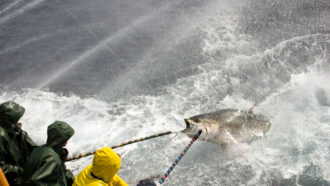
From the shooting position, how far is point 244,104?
24.9ft

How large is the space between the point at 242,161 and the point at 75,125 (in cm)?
434

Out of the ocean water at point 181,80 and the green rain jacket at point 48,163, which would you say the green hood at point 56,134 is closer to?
the green rain jacket at point 48,163

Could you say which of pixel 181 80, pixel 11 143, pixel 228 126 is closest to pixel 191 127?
pixel 228 126

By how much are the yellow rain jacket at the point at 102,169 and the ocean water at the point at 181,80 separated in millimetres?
2661

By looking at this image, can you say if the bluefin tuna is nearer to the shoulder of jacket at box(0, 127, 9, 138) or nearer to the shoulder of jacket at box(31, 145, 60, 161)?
the shoulder of jacket at box(31, 145, 60, 161)

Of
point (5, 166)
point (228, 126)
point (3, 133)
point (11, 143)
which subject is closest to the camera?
point (5, 166)

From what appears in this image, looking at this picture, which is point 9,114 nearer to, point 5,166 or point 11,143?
point 11,143

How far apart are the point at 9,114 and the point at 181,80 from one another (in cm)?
552

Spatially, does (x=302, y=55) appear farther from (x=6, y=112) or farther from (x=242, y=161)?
(x=6, y=112)

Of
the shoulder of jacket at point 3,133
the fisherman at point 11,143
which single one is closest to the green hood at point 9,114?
the fisherman at point 11,143

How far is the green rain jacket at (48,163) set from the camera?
3270mm

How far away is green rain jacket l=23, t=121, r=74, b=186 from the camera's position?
3270 mm

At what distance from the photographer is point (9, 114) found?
4.10m

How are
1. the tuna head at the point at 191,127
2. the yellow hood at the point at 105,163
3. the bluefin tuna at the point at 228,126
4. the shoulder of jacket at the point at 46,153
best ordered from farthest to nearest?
1. the bluefin tuna at the point at 228,126
2. the tuna head at the point at 191,127
3. the shoulder of jacket at the point at 46,153
4. the yellow hood at the point at 105,163
